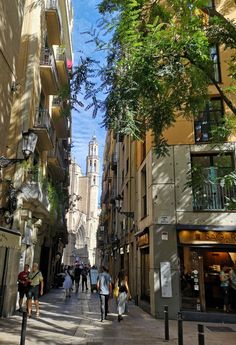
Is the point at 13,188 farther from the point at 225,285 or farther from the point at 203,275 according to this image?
the point at 225,285

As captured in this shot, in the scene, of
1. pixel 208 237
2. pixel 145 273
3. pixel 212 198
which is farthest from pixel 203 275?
pixel 145 273

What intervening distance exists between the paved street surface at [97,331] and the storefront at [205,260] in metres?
1.34

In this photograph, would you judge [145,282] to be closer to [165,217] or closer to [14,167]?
Answer: [165,217]

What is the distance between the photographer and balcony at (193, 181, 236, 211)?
13547 millimetres

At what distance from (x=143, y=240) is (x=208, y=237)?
3659 mm

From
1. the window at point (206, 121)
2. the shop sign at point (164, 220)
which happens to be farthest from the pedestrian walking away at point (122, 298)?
the window at point (206, 121)

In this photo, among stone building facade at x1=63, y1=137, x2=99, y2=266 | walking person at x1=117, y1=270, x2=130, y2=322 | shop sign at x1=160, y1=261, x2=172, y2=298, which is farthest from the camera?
stone building facade at x1=63, y1=137, x2=99, y2=266

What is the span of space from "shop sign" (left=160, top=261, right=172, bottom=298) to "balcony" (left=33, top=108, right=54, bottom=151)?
24.7 ft

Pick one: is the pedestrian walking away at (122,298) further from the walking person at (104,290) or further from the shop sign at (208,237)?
the shop sign at (208,237)

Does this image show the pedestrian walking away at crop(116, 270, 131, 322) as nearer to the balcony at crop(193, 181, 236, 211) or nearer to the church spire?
the balcony at crop(193, 181, 236, 211)

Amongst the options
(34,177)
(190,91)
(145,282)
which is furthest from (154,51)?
(145,282)

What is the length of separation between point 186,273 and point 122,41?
896 centimetres

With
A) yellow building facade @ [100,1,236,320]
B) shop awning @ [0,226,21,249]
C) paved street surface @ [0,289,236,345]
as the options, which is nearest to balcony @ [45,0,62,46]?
yellow building facade @ [100,1,236,320]

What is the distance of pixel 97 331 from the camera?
999 cm
